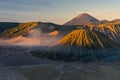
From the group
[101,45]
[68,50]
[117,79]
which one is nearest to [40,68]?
[117,79]

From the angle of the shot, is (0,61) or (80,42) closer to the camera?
(0,61)

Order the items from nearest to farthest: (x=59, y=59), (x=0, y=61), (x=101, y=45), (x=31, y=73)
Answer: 1. (x=31, y=73)
2. (x=0, y=61)
3. (x=59, y=59)
4. (x=101, y=45)

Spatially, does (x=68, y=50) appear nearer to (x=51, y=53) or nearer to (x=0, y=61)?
(x=51, y=53)

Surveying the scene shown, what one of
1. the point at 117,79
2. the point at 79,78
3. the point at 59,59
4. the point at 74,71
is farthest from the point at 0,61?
the point at 117,79

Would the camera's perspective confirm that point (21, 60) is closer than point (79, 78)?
No

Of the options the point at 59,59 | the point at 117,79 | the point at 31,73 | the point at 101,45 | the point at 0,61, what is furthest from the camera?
the point at 101,45

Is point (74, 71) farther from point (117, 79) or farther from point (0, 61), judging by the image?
point (0, 61)

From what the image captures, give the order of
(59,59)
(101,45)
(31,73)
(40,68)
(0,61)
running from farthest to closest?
1. (101,45)
2. (59,59)
3. (0,61)
4. (40,68)
5. (31,73)

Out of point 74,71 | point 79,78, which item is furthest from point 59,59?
point 79,78

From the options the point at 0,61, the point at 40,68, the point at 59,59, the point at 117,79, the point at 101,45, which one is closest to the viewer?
the point at 117,79
